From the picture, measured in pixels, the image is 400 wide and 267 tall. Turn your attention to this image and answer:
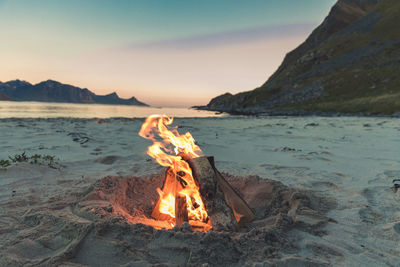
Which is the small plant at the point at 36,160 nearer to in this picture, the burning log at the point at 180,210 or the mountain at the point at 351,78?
the burning log at the point at 180,210

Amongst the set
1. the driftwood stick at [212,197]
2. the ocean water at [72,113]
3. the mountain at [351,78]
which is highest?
the mountain at [351,78]

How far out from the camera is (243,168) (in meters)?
5.63

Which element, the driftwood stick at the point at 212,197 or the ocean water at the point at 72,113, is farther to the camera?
the ocean water at the point at 72,113

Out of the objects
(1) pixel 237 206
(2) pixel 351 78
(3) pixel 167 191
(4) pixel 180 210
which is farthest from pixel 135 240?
(2) pixel 351 78

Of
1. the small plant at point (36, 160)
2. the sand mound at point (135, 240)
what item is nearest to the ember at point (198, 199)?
the sand mound at point (135, 240)

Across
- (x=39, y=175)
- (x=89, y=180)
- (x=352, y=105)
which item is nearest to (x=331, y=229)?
(x=89, y=180)

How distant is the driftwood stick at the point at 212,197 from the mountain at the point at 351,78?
888 inches

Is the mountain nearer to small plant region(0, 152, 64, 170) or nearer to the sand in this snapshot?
the sand

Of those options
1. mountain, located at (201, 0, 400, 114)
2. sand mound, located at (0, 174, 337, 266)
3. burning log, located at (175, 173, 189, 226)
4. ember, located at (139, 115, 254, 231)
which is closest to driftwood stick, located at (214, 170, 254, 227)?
ember, located at (139, 115, 254, 231)

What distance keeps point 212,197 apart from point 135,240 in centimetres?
104

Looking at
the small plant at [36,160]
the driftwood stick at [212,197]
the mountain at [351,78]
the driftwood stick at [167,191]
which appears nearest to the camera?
the driftwood stick at [212,197]

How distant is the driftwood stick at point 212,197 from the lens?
2613mm

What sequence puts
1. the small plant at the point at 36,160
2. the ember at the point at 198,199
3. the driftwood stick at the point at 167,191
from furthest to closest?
the small plant at the point at 36,160, the driftwood stick at the point at 167,191, the ember at the point at 198,199

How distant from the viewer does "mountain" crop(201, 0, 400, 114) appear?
26.7m
